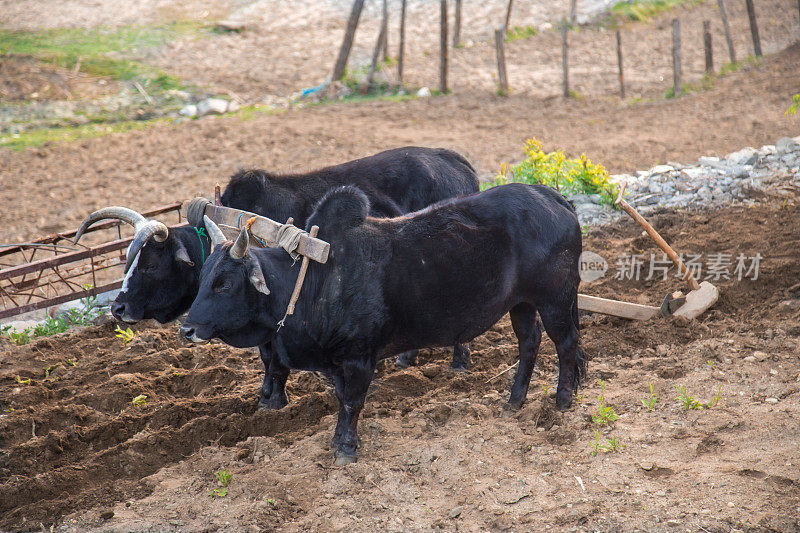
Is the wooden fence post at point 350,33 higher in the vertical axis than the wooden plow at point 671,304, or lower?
higher

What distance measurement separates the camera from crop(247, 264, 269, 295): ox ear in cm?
512

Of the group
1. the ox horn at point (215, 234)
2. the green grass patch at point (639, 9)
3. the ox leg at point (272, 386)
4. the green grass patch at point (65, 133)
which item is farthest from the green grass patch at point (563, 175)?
the green grass patch at point (639, 9)

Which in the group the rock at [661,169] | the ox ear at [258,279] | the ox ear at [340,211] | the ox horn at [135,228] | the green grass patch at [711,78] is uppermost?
the ox ear at [340,211]

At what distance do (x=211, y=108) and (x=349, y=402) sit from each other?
473 inches

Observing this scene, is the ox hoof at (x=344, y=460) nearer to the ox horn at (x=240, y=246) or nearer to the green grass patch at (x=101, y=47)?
the ox horn at (x=240, y=246)

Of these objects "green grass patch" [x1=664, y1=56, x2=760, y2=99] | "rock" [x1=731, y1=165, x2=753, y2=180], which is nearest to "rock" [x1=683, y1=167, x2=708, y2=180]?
"rock" [x1=731, y1=165, x2=753, y2=180]

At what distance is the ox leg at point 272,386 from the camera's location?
6.25 metres

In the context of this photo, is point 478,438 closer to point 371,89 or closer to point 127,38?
point 371,89

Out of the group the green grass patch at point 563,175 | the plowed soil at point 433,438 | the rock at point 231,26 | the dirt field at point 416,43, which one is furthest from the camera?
the rock at point 231,26

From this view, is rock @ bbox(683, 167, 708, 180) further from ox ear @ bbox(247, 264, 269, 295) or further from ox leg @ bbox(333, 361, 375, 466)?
ox ear @ bbox(247, 264, 269, 295)

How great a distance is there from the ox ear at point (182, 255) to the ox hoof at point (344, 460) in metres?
2.11

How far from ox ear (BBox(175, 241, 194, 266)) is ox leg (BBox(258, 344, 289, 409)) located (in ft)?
3.14

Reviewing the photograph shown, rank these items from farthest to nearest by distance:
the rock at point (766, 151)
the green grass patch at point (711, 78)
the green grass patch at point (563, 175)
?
the green grass patch at point (711, 78) < the rock at point (766, 151) < the green grass patch at point (563, 175)

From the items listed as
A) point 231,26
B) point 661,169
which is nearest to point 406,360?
point 661,169
